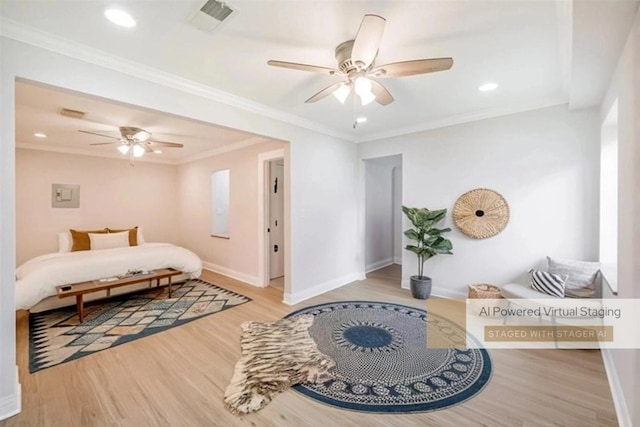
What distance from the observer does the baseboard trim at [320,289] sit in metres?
3.76

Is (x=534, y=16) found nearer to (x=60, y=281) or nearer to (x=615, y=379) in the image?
(x=615, y=379)

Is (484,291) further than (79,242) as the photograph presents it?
No

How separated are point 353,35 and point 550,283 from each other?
3071 millimetres

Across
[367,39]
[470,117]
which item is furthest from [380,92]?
[470,117]

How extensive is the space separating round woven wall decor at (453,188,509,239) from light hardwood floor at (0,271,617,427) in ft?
4.99

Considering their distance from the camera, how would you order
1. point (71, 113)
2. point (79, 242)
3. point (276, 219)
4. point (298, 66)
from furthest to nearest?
point (276, 219)
point (79, 242)
point (71, 113)
point (298, 66)

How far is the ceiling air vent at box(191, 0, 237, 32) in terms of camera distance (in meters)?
1.64

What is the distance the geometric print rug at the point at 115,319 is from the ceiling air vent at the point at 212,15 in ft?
9.83

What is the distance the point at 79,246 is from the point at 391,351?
531 cm

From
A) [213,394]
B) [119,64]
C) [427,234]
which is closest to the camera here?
[213,394]

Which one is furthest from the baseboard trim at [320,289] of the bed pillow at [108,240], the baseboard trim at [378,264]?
the bed pillow at [108,240]

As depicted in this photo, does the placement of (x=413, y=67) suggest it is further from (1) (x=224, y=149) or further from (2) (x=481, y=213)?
(1) (x=224, y=149)

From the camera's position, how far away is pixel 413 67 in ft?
6.19

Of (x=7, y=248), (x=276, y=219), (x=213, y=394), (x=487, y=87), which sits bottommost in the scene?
(x=213, y=394)
